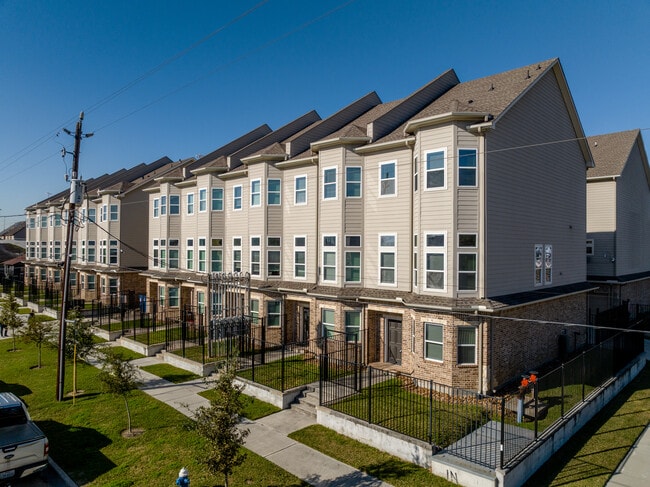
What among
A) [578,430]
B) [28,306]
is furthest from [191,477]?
[28,306]

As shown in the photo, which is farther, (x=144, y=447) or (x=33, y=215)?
(x=33, y=215)

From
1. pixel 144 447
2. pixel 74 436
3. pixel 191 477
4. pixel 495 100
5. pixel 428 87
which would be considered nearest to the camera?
pixel 191 477

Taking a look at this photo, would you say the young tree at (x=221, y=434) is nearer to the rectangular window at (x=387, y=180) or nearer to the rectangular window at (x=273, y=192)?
the rectangular window at (x=387, y=180)

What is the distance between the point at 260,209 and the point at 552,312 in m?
15.5

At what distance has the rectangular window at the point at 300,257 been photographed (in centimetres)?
2083

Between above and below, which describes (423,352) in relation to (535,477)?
above

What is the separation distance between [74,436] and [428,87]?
20542mm

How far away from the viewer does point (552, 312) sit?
17594 mm

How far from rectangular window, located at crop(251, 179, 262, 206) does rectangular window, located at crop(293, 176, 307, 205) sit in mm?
2370

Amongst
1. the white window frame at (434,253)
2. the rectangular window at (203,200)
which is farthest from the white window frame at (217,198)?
the white window frame at (434,253)

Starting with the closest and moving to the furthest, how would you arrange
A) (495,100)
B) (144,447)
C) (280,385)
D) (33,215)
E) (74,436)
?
(144,447) < (74,436) < (280,385) < (495,100) < (33,215)

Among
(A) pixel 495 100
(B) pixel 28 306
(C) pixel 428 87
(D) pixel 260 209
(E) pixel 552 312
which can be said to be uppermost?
(C) pixel 428 87

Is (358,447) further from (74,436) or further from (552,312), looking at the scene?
(552,312)

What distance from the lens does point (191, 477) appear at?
9414 mm
